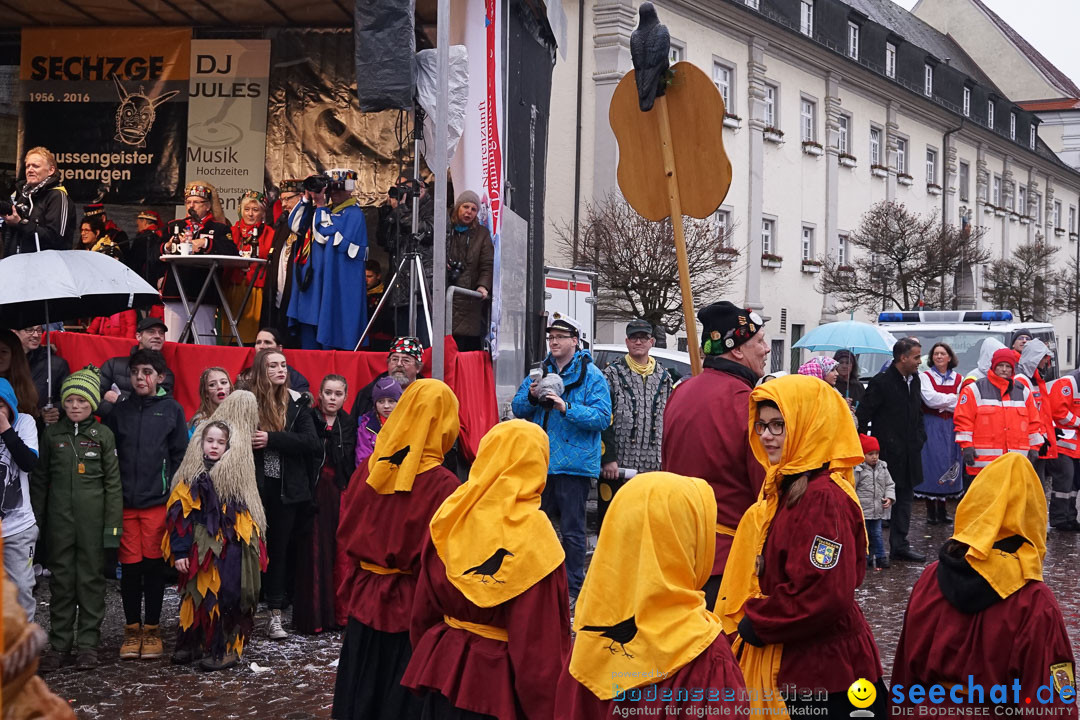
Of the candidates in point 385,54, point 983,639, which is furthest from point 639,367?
point 983,639

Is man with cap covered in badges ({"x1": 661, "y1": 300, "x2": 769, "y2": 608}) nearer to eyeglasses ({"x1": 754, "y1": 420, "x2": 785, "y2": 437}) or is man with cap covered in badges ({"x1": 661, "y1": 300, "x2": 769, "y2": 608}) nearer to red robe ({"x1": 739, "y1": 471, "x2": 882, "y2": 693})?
eyeglasses ({"x1": 754, "y1": 420, "x2": 785, "y2": 437})

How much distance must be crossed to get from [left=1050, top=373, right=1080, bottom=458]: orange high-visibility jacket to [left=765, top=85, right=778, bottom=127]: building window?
19547 mm

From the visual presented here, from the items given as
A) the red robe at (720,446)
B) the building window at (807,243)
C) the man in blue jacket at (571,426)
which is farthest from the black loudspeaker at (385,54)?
the building window at (807,243)

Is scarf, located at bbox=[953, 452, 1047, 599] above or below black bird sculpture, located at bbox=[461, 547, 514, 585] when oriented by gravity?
above

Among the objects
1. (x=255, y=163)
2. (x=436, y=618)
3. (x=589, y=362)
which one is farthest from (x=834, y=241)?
(x=436, y=618)

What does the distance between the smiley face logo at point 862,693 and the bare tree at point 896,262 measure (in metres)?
30.8

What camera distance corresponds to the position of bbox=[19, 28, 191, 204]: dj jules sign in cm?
1414

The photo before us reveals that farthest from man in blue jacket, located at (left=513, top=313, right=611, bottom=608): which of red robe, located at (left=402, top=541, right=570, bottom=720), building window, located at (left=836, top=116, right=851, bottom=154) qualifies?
building window, located at (left=836, top=116, right=851, bottom=154)

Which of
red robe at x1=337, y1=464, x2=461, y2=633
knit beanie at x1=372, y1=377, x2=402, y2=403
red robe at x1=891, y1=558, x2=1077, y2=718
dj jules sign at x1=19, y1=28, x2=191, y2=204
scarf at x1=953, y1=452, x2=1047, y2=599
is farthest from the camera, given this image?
dj jules sign at x1=19, y1=28, x2=191, y2=204

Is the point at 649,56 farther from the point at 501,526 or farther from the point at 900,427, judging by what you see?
the point at 900,427

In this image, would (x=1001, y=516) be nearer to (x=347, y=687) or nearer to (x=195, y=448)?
(x=347, y=687)

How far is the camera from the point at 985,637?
3656 millimetres

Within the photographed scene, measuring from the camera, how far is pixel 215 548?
712 centimetres

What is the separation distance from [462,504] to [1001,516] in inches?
68.4
